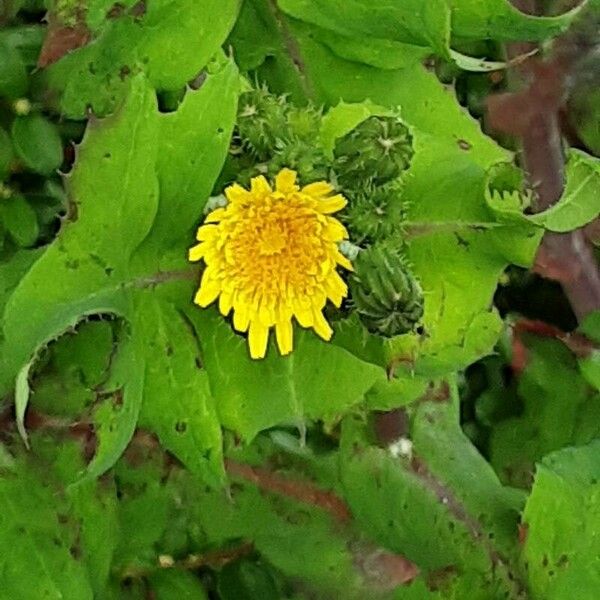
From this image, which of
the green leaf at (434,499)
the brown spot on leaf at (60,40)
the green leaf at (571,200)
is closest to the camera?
the green leaf at (571,200)

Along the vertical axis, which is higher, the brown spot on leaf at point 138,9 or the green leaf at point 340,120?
the brown spot on leaf at point 138,9

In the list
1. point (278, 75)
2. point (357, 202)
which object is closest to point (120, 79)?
point (278, 75)

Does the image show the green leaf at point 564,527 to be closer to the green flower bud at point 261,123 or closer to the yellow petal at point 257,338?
the yellow petal at point 257,338

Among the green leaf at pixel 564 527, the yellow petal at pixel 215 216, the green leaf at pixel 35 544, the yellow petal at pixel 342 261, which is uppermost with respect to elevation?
the yellow petal at pixel 215 216

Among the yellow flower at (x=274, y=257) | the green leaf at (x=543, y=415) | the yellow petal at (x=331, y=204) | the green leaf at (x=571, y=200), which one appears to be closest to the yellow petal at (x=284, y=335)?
the yellow flower at (x=274, y=257)

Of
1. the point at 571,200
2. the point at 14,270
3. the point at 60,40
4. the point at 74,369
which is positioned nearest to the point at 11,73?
the point at 60,40

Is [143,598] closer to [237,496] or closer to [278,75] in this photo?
[237,496]

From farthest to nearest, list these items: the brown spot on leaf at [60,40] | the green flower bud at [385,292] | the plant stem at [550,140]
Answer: the plant stem at [550,140]
the brown spot on leaf at [60,40]
the green flower bud at [385,292]
